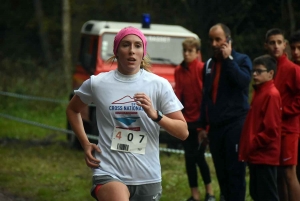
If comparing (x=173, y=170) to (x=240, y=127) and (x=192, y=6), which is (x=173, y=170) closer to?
(x=240, y=127)

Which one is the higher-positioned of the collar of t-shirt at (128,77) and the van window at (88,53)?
the collar of t-shirt at (128,77)

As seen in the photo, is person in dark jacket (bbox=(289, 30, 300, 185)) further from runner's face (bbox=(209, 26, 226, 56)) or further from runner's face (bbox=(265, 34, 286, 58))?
runner's face (bbox=(209, 26, 226, 56))

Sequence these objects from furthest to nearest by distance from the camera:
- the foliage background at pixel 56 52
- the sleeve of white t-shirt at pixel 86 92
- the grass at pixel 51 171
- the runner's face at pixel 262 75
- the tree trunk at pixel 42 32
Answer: the tree trunk at pixel 42 32
the foliage background at pixel 56 52
the grass at pixel 51 171
the runner's face at pixel 262 75
the sleeve of white t-shirt at pixel 86 92

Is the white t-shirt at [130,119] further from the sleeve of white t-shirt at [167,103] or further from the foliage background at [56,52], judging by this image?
the foliage background at [56,52]

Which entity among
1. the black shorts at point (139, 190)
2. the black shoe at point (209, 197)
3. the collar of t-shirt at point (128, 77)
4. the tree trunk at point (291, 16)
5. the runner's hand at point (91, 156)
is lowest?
the black shoe at point (209, 197)

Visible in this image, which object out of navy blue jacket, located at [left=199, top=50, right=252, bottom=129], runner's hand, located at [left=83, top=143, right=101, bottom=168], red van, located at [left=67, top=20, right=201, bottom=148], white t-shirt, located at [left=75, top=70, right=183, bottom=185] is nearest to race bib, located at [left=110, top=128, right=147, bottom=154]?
white t-shirt, located at [left=75, top=70, right=183, bottom=185]

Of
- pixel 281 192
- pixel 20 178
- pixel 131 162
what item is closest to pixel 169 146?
pixel 20 178

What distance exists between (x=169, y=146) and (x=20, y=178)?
3869 millimetres

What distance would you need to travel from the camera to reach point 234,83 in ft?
25.9

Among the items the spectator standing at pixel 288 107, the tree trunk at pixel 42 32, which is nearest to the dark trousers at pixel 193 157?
the spectator standing at pixel 288 107

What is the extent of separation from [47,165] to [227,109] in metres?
4.86

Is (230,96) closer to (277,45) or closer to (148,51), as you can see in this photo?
(277,45)

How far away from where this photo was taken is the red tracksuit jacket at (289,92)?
7758mm

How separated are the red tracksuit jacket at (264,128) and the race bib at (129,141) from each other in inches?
81.2
